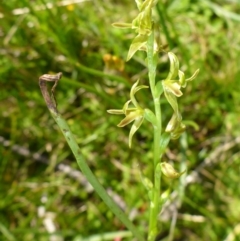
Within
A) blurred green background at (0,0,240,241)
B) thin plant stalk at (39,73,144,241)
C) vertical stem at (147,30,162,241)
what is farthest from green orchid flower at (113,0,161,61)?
blurred green background at (0,0,240,241)

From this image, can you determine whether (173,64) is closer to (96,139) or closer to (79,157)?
(79,157)

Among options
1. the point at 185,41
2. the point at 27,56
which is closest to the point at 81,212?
the point at 27,56

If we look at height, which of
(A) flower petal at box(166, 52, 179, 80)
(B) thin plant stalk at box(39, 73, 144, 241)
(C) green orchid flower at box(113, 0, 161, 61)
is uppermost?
(C) green orchid flower at box(113, 0, 161, 61)

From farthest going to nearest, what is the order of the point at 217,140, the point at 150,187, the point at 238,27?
the point at 238,27 < the point at 217,140 < the point at 150,187

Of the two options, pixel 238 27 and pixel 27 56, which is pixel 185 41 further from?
pixel 27 56

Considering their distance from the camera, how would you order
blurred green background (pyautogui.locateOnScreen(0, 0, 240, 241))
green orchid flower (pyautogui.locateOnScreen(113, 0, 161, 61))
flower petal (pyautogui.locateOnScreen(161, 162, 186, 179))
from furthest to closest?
blurred green background (pyautogui.locateOnScreen(0, 0, 240, 241)) < flower petal (pyautogui.locateOnScreen(161, 162, 186, 179)) < green orchid flower (pyautogui.locateOnScreen(113, 0, 161, 61))

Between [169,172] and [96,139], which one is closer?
[169,172]

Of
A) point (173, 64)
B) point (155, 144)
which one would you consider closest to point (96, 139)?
point (155, 144)

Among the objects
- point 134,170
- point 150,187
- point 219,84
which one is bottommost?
point 134,170

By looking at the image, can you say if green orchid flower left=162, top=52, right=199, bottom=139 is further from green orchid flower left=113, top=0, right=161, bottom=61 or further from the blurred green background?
the blurred green background
